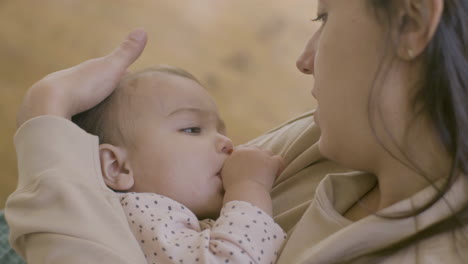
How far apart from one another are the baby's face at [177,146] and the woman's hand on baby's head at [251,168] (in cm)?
3

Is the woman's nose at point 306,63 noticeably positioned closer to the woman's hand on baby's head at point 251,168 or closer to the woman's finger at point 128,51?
the woman's hand on baby's head at point 251,168

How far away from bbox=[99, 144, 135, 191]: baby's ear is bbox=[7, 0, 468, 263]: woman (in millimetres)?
84

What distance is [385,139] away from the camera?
84cm

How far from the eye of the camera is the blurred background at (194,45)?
2.62m

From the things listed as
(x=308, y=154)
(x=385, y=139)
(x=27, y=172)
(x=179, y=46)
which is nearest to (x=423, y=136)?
(x=385, y=139)

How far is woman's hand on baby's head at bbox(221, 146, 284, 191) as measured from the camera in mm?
1052

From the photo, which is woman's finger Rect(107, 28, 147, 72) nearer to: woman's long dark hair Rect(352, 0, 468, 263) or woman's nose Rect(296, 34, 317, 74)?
woman's nose Rect(296, 34, 317, 74)

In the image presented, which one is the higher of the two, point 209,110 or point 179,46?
point 209,110

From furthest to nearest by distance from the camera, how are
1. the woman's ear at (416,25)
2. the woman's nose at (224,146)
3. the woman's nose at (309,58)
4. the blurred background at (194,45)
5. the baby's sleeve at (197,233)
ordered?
the blurred background at (194,45), the woman's nose at (224,146), the woman's nose at (309,58), the baby's sleeve at (197,233), the woman's ear at (416,25)

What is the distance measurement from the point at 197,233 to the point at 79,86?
33cm

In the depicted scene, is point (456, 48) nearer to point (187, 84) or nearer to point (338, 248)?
point (338, 248)

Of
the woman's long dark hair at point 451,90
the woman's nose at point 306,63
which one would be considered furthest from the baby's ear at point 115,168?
the woman's long dark hair at point 451,90

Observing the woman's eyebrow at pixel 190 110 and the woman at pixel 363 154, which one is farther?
the woman's eyebrow at pixel 190 110

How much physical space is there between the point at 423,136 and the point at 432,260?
0.16m
